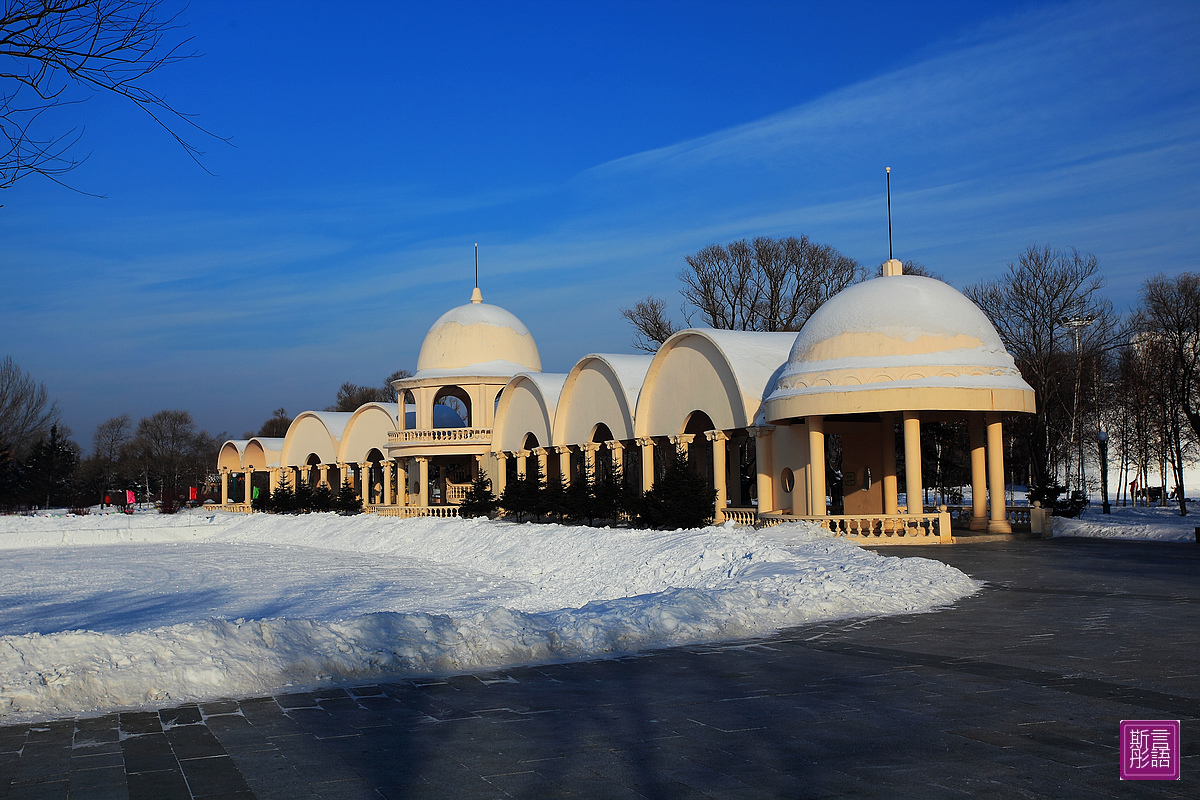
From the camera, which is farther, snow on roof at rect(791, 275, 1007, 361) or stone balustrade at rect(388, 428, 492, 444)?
stone balustrade at rect(388, 428, 492, 444)

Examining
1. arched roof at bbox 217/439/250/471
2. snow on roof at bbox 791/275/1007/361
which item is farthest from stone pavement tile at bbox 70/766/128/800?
arched roof at bbox 217/439/250/471

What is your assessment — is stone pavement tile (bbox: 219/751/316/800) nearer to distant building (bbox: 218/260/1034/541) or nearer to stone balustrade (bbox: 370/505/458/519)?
distant building (bbox: 218/260/1034/541)

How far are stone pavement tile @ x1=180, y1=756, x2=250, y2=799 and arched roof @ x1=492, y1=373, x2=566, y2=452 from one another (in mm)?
31058

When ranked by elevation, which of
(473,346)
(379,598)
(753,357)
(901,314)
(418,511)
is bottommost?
(379,598)

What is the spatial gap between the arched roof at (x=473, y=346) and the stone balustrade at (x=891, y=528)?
2284cm

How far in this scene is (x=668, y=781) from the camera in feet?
17.7

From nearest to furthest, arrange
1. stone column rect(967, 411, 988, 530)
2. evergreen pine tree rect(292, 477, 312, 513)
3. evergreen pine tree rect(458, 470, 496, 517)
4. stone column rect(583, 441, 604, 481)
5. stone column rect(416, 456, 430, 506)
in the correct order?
1. stone column rect(967, 411, 988, 530)
2. stone column rect(583, 441, 604, 481)
3. evergreen pine tree rect(458, 470, 496, 517)
4. stone column rect(416, 456, 430, 506)
5. evergreen pine tree rect(292, 477, 312, 513)

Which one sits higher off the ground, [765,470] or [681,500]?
[765,470]

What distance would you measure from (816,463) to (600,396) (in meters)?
11.8

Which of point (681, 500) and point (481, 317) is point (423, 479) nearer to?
point (481, 317)

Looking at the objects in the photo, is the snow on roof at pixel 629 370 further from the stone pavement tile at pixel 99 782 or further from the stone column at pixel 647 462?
the stone pavement tile at pixel 99 782

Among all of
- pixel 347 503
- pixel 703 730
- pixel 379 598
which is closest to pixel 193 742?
pixel 703 730

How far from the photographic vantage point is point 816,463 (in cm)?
2398

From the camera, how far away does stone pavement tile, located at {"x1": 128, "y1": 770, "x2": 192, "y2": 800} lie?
5.28 metres
